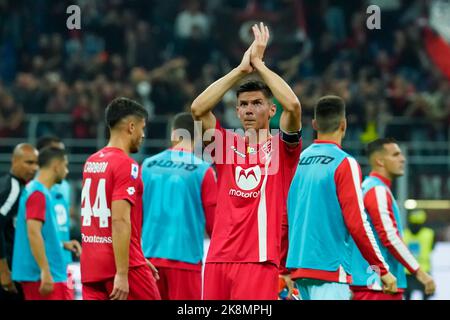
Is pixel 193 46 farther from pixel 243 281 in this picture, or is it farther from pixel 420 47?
pixel 243 281

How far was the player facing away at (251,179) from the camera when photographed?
704cm

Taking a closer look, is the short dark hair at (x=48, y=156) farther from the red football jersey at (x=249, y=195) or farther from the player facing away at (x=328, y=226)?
the red football jersey at (x=249, y=195)

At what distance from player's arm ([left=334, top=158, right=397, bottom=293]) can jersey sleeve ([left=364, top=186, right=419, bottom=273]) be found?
110 cm

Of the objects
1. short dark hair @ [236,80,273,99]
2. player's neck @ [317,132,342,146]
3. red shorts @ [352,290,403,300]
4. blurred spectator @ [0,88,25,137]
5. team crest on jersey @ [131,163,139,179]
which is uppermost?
blurred spectator @ [0,88,25,137]

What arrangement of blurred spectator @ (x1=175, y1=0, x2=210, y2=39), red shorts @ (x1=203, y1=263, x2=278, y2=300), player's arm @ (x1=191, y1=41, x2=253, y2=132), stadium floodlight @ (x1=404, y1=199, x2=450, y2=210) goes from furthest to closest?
blurred spectator @ (x1=175, y1=0, x2=210, y2=39), stadium floodlight @ (x1=404, y1=199, x2=450, y2=210), red shorts @ (x1=203, y1=263, x2=278, y2=300), player's arm @ (x1=191, y1=41, x2=253, y2=132)

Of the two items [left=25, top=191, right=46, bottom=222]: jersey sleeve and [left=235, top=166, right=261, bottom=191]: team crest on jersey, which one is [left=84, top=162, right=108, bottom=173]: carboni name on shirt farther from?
[left=25, top=191, right=46, bottom=222]: jersey sleeve

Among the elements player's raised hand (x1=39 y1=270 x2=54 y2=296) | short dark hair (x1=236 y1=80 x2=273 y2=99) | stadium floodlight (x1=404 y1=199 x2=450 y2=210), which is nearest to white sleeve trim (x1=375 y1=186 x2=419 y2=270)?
short dark hair (x1=236 y1=80 x2=273 y2=99)

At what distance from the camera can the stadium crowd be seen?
18.2 m

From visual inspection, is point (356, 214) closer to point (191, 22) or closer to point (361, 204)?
point (361, 204)

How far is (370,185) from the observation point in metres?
9.47

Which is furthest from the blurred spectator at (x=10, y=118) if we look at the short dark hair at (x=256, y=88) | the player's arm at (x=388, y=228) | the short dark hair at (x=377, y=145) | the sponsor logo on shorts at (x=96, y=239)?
the short dark hair at (x=256, y=88)

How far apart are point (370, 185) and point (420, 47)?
12.2 metres

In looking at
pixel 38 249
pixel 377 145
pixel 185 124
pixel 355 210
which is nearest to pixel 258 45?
pixel 355 210
